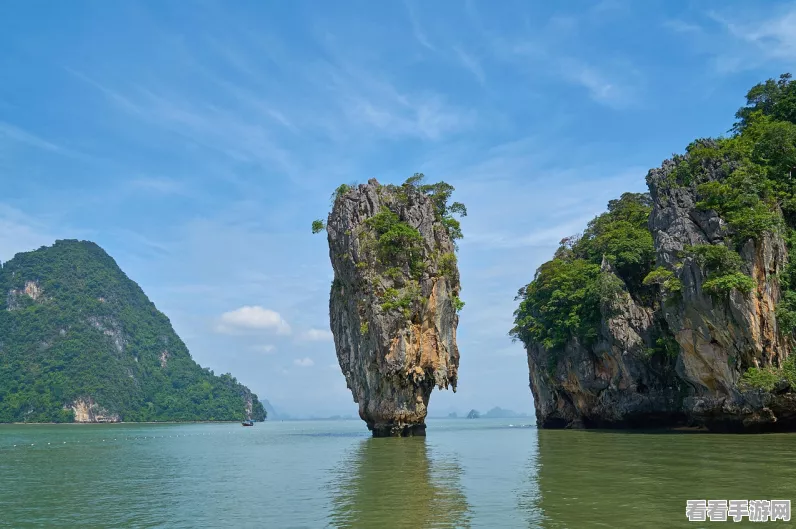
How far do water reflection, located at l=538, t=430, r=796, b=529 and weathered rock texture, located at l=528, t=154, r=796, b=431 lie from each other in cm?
490

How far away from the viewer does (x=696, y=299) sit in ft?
95.1

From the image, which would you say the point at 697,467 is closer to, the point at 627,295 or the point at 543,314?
the point at 627,295

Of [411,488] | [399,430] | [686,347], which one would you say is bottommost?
[399,430]

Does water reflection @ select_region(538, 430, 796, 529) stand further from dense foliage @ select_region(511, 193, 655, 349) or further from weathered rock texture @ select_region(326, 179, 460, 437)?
dense foliage @ select_region(511, 193, 655, 349)

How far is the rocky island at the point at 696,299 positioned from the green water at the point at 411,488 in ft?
16.2

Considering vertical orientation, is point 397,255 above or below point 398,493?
above

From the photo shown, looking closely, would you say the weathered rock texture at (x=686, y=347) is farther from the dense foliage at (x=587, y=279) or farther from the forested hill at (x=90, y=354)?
the forested hill at (x=90, y=354)

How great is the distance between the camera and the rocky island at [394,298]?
112ft

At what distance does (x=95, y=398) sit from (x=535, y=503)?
369 feet

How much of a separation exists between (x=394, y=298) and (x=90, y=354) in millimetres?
103183

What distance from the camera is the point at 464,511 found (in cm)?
1164

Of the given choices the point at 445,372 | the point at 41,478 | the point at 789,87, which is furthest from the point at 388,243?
the point at 789,87

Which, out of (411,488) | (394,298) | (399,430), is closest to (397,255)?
(394,298)

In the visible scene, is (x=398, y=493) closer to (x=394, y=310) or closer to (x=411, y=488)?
(x=411, y=488)
